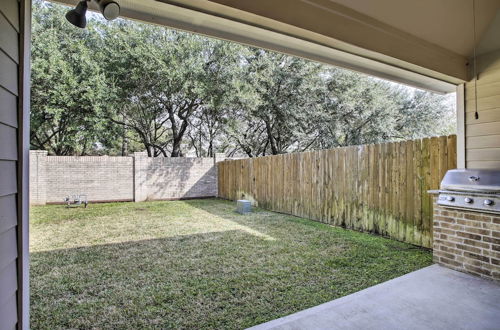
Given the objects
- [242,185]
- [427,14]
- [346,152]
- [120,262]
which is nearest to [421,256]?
[346,152]

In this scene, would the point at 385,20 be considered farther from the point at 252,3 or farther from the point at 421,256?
the point at 421,256

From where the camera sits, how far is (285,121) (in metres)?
11.7

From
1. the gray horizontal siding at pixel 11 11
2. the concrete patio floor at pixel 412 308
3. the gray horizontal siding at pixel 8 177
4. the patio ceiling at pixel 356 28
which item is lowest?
the concrete patio floor at pixel 412 308

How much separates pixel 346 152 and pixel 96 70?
8.42 m

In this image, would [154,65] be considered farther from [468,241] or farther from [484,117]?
[468,241]

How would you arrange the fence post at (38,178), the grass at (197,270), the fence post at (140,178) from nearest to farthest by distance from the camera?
the grass at (197,270)
the fence post at (38,178)
the fence post at (140,178)

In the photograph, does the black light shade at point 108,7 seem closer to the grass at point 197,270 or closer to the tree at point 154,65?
the grass at point 197,270

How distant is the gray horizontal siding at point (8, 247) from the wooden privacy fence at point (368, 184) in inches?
175

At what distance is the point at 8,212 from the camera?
1.26 meters

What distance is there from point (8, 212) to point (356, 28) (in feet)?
8.56

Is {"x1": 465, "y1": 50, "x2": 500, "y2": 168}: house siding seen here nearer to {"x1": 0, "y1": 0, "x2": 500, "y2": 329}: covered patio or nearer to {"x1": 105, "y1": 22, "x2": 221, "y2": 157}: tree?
{"x1": 0, "y1": 0, "x2": 500, "y2": 329}: covered patio

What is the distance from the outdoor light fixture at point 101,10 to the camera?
1623mm

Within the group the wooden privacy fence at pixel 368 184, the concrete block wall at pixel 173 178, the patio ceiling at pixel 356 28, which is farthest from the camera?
the concrete block wall at pixel 173 178

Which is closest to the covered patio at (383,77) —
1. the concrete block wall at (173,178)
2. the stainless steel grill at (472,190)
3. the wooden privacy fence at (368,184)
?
the stainless steel grill at (472,190)
